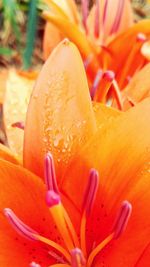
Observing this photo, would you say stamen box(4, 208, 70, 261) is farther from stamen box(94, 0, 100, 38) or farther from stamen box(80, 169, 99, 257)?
stamen box(94, 0, 100, 38)

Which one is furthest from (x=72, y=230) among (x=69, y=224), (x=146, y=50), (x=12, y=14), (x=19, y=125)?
(x=12, y=14)

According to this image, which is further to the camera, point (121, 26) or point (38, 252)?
point (121, 26)

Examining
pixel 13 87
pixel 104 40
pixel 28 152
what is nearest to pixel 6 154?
pixel 28 152

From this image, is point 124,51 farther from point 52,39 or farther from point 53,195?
point 53,195

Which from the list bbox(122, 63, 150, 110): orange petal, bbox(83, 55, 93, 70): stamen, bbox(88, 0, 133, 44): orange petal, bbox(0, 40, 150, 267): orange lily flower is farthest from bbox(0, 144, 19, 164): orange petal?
bbox(88, 0, 133, 44): orange petal

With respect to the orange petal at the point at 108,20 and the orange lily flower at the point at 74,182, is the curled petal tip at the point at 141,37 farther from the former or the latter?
the orange lily flower at the point at 74,182

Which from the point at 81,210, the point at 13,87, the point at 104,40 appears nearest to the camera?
the point at 81,210

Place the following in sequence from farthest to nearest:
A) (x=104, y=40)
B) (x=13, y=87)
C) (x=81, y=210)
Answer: (x=104, y=40), (x=13, y=87), (x=81, y=210)

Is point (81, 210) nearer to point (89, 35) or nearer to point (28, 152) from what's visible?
point (28, 152)
